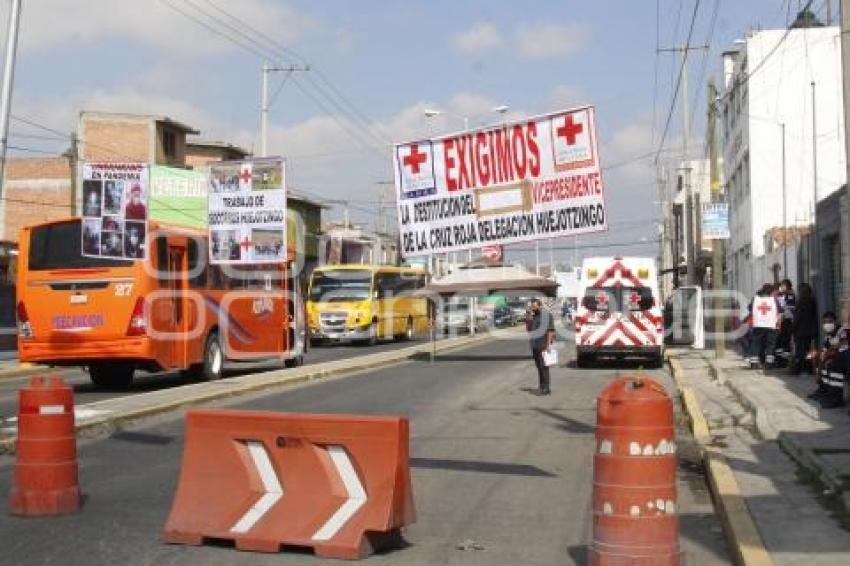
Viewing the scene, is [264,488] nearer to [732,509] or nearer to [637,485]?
[637,485]

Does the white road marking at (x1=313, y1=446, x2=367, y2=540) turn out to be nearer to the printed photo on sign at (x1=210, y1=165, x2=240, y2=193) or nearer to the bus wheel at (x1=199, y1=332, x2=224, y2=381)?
the printed photo on sign at (x1=210, y1=165, x2=240, y2=193)

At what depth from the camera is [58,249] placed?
62.3 ft

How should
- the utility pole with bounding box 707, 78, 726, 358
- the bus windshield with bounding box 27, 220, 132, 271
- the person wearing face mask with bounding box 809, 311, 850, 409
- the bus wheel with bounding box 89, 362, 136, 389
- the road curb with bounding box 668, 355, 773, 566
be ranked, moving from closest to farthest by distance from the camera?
1. the road curb with bounding box 668, 355, 773, 566
2. the person wearing face mask with bounding box 809, 311, 850, 409
3. the bus windshield with bounding box 27, 220, 132, 271
4. the bus wheel with bounding box 89, 362, 136, 389
5. the utility pole with bounding box 707, 78, 726, 358

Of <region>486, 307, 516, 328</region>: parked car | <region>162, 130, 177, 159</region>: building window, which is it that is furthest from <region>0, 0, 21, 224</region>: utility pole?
<region>486, 307, 516, 328</region>: parked car

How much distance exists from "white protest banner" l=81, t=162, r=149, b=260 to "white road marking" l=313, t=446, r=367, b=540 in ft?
38.3

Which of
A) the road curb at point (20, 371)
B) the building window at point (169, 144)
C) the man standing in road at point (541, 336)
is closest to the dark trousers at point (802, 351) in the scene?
the man standing in road at point (541, 336)

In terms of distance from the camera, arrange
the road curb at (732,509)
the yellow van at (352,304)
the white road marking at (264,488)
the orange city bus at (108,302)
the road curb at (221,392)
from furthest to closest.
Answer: the yellow van at (352,304) → the orange city bus at (108,302) → the road curb at (221,392) → the white road marking at (264,488) → the road curb at (732,509)

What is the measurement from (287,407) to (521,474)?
6772 mm

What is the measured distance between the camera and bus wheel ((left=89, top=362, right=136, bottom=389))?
20875mm

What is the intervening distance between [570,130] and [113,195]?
433 inches

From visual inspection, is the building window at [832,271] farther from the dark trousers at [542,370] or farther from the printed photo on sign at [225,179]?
the printed photo on sign at [225,179]

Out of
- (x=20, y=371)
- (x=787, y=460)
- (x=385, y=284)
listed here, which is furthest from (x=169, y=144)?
(x=787, y=460)

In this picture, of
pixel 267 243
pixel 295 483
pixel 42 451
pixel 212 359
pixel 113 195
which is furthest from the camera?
pixel 212 359

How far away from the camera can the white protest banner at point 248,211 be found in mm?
19109
